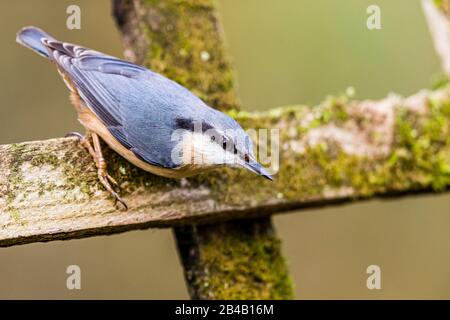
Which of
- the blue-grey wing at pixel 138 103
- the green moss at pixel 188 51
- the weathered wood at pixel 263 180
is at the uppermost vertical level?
the green moss at pixel 188 51

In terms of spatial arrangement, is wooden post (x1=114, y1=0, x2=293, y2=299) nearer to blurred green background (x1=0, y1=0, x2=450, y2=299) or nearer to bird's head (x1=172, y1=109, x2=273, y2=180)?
bird's head (x1=172, y1=109, x2=273, y2=180)

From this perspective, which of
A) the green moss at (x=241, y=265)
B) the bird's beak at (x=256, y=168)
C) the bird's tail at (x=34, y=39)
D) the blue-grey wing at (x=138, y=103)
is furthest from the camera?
the bird's tail at (x=34, y=39)

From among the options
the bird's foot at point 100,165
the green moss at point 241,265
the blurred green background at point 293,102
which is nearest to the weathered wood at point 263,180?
the bird's foot at point 100,165

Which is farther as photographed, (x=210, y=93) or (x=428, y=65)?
(x=428, y=65)

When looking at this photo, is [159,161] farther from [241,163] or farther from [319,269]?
[319,269]

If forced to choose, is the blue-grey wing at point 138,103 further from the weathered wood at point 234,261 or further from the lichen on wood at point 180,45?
the weathered wood at point 234,261

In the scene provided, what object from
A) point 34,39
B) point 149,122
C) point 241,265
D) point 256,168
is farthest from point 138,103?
point 241,265
